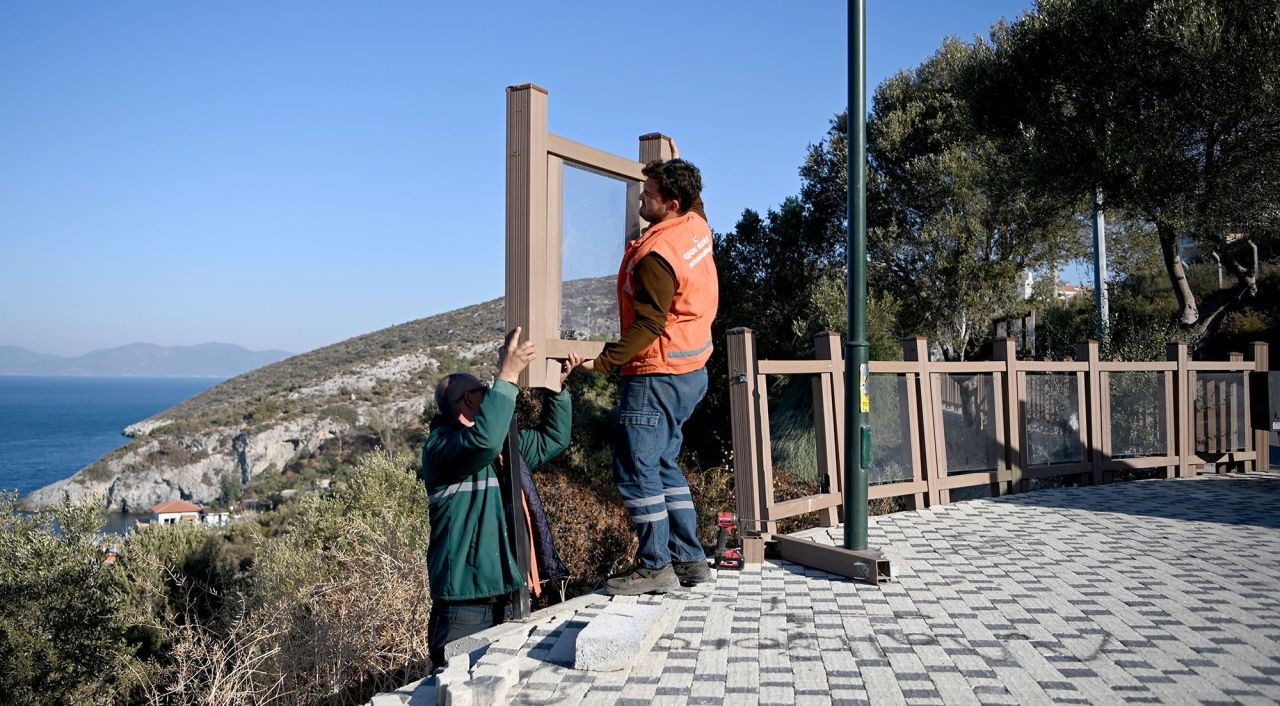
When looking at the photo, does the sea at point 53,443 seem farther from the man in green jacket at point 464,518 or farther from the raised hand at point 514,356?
the raised hand at point 514,356

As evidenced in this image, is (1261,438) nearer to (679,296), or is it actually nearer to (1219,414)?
(1219,414)

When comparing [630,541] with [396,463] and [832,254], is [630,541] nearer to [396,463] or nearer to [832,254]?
[396,463]

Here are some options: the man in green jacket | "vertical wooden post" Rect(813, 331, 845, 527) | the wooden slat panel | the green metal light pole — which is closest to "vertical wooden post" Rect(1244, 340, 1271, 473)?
"vertical wooden post" Rect(813, 331, 845, 527)

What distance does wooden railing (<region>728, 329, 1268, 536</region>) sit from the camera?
21.7ft

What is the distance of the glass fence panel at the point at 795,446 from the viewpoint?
8016 mm

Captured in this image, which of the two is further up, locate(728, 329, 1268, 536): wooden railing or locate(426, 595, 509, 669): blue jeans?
locate(728, 329, 1268, 536): wooden railing

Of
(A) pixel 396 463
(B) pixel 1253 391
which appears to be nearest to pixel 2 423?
(A) pixel 396 463

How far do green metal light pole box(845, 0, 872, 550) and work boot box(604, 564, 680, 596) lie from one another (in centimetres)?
137

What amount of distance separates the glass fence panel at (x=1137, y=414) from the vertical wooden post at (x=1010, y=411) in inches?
72.5

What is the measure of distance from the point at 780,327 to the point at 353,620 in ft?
45.6

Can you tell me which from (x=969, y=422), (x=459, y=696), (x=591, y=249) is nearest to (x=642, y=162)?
(x=591, y=249)

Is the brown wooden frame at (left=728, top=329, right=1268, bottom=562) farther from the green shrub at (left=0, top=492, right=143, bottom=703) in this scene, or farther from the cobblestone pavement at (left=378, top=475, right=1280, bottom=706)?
the green shrub at (left=0, top=492, right=143, bottom=703)

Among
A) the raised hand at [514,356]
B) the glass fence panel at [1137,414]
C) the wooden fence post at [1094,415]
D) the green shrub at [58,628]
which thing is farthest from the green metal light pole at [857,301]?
the green shrub at [58,628]

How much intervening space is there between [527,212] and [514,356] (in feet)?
2.38
